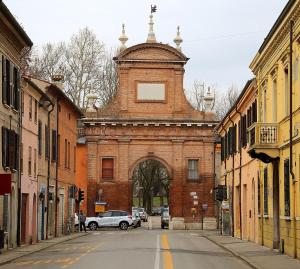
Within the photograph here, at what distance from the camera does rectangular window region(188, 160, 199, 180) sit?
67.4 meters

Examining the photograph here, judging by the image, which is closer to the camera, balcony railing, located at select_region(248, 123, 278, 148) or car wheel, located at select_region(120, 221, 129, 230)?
balcony railing, located at select_region(248, 123, 278, 148)

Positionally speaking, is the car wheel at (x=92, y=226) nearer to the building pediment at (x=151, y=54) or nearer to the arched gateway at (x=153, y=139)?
the arched gateway at (x=153, y=139)

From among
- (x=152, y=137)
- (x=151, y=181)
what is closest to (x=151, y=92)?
(x=152, y=137)

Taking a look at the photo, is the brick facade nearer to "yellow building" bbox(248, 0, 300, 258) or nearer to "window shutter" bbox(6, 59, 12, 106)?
"yellow building" bbox(248, 0, 300, 258)

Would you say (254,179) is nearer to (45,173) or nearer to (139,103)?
(45,173)

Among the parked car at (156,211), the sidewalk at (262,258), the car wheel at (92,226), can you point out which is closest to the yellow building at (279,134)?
the sidewalk at (262,258)

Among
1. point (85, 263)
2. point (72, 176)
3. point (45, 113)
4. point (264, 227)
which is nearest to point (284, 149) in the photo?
point (264, 227)

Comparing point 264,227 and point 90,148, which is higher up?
point 90,148

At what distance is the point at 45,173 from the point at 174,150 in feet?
82.4

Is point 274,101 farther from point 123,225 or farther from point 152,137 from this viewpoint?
point 152,137

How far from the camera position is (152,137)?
A: 67250 mm

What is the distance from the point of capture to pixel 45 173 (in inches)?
1709

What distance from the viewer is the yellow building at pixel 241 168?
36844 millimetres

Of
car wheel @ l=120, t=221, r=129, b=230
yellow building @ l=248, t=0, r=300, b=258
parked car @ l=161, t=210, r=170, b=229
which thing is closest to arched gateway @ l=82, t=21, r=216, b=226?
parked car @ l=161, t=210, r=170, b=229
